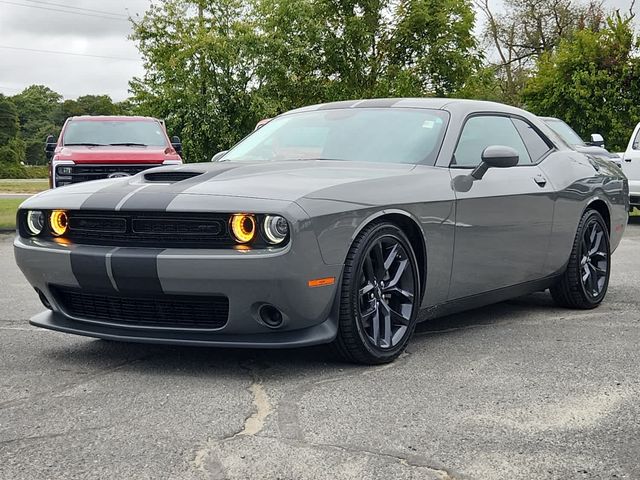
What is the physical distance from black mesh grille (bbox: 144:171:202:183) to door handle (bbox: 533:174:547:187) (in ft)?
7.39

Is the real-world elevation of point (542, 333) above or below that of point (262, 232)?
below

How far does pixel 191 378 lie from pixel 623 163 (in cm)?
1301

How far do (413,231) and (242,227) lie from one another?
42.4 inches

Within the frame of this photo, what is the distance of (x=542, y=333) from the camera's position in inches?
218

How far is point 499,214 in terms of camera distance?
5.44 meters

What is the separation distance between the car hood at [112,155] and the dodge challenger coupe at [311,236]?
8.02m

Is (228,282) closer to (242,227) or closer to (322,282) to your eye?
(242,227)

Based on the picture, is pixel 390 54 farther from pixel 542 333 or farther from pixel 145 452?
pixel 145 452

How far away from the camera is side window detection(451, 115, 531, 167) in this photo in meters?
5.43

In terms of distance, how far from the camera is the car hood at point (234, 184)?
431 centimetres

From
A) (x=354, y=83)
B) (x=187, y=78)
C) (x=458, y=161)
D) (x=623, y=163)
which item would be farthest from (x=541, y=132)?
(x=354, y=83)

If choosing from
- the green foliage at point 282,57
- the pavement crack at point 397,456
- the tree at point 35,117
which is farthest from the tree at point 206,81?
the tree at point 35,117

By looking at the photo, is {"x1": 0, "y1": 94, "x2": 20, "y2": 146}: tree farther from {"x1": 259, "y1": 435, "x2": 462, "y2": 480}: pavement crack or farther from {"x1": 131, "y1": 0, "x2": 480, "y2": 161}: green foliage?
{"x1": 259, "y1": 435, "x2": 462, "y2": 480}: pavement crack

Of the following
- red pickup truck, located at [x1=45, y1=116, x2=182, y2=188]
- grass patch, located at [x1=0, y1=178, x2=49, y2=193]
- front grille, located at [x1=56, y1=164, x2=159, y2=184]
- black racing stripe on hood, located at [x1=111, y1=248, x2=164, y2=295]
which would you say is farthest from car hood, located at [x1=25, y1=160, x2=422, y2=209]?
grass patch, located at [x1=0, y1=178, x2=49, y2=193]
